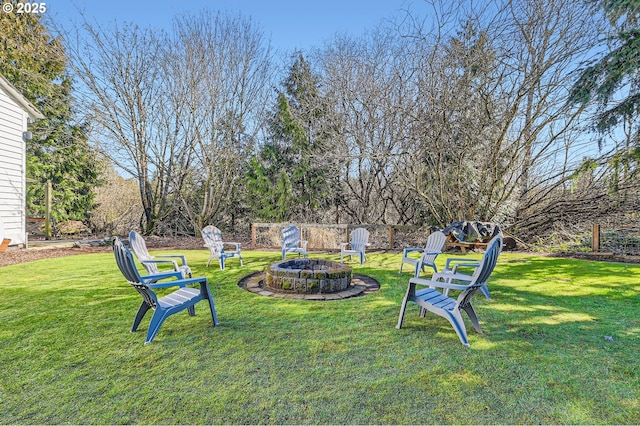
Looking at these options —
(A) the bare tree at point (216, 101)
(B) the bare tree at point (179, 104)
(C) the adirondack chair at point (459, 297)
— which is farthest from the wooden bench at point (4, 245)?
(C) the adirondack chair at point (459, 297)

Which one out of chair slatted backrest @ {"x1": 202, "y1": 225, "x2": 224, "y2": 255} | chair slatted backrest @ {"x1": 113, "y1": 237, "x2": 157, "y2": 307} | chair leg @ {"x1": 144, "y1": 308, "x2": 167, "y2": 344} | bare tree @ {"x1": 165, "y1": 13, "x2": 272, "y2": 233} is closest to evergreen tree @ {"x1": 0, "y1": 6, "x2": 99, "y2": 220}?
bare tree @ {"x1": 165, "y1": 13, "x2": 272, "y2": 233}

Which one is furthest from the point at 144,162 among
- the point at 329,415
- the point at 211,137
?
the point at 329,415

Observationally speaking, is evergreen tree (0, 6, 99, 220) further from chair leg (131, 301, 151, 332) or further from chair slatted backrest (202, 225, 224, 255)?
chair leg (131, 301, 151, 332)

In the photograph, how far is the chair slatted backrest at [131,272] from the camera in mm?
2707

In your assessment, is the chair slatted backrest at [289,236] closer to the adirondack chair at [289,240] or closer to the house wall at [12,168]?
the adirondack chair at [289,240]

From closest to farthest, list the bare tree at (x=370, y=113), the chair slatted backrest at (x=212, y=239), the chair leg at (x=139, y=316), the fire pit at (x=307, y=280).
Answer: the chair leg at (x=139, y=316), the fire pit at (x=307, y=280), the chair slatted backrest at (x=212, y=239), the bare tree at (x=370, y=113)

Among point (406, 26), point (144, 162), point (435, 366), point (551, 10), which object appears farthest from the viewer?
point (144, 162)

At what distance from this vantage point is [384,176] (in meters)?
11.8

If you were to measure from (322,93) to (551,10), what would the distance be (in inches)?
278

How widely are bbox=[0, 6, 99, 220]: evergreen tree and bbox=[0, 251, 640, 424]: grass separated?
33.0ft

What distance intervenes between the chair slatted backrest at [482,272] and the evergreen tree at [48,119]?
13.4m

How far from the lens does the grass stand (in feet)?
5.98

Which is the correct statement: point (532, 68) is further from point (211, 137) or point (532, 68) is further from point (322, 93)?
point (211, 137)

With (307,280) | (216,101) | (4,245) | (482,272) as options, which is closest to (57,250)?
(4,245)
